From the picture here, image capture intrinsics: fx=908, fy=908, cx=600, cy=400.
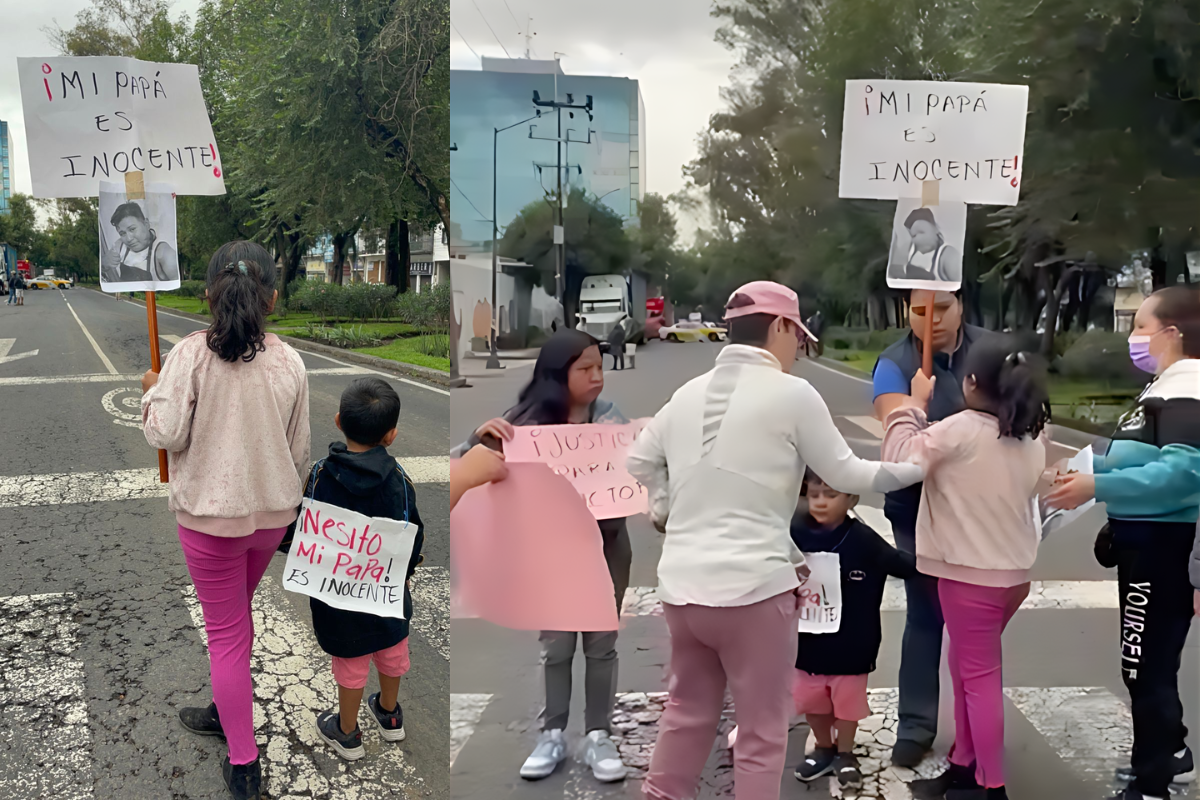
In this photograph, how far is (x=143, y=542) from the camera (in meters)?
5.50

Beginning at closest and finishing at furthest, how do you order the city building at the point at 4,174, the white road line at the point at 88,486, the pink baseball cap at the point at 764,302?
the pink baseball cap at the point at 764,302, the white road line at the point at 88,486, the city building at the point at 4,174

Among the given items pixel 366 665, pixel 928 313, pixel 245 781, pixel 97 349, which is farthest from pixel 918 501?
pixel 97 349

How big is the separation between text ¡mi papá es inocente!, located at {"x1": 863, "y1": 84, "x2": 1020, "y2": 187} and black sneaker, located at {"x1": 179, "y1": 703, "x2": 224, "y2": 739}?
2883 mm

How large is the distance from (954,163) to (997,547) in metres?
1.14

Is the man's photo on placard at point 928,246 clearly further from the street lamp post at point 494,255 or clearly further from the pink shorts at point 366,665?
the pink shorts at point 366,665

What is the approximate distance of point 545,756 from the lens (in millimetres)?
2914

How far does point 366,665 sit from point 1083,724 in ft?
8.09

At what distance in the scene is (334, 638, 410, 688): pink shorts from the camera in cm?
298

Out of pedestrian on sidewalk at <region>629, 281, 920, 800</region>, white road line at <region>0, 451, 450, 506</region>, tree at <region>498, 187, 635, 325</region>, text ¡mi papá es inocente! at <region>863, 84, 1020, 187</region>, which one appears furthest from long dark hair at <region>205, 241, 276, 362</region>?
white road line at <region>0, 451, 450, 506</region>

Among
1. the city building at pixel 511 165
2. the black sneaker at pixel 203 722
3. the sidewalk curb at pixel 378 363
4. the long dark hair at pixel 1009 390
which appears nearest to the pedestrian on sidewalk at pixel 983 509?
the long dark hair at pixel 1009 390

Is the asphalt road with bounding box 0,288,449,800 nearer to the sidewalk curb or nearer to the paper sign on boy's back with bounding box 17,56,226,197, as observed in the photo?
the paper sign on boy's back with bounding box 17,56,226,197

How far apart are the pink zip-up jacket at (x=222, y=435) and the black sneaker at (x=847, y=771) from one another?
6.16 ft

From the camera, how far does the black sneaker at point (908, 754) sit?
2916 mm

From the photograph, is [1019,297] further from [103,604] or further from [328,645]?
[103,604]
